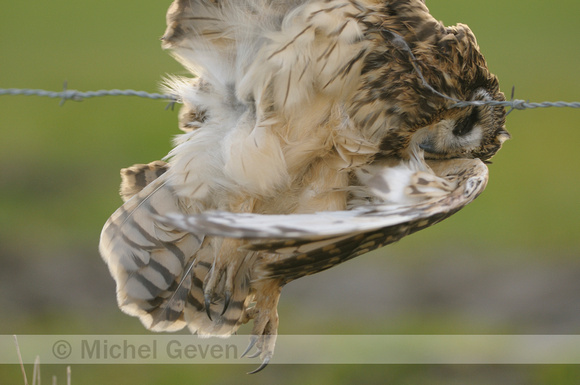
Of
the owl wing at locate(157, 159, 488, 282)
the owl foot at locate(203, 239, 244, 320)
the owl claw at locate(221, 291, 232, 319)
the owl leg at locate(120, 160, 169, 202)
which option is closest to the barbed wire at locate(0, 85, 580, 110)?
the owl wing at locate(157, 159, 488, 282)

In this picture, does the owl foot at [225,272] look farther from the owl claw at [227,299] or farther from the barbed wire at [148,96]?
the barbed wire at [148,96]

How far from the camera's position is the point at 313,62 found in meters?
2.91

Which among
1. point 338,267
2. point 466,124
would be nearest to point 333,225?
point 466,124

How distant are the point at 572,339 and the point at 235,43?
4584 mm

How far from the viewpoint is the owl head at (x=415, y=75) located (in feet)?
9.82

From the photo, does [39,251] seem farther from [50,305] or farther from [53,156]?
[53,156]

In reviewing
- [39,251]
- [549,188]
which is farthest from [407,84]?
[549,188]

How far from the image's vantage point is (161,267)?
141 inches

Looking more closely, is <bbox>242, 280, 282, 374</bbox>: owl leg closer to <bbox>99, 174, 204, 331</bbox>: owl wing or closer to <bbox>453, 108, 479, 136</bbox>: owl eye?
<bbox>99, 174, 204, 331</bbox>: owl wing

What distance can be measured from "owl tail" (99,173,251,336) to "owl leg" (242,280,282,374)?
0.10 meters

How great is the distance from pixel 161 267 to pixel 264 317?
58 centimetres

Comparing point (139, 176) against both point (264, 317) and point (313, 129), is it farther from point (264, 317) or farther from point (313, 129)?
point (313, 129)

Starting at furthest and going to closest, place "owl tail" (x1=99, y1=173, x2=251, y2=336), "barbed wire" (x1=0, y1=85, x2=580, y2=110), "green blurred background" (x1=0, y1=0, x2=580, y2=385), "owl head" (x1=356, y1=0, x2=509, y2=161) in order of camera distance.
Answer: "green blurred background" (x1=0, y1=0, x2=580, y2=385), "owl tail" (x1=99, y1=173, x2=251, y2=336), "owl head" (x1=356, y1=0, x2=509, y2=161), "barbed wire" (x1=0, y1=85, x2=580, y2=110)

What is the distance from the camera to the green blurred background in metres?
6.98
